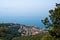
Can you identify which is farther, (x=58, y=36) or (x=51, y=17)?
(x=51, y=17)

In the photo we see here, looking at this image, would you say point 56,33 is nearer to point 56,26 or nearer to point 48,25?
point 56,26

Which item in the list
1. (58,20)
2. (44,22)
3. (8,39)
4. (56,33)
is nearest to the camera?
(56,33)

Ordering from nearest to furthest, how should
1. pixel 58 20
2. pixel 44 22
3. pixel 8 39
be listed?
pixel 58 20
pixel 44 22
pixel 8 39

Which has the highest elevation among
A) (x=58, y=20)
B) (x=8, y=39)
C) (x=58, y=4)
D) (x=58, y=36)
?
(x=58, y=4)

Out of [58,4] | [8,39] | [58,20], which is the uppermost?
[58,4]

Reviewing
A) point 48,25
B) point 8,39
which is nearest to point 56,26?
point 48,25

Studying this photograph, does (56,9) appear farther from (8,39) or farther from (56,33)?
(8,39)

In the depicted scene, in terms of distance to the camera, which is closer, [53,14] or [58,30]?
[58,30]

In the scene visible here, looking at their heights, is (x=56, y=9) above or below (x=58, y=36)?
above

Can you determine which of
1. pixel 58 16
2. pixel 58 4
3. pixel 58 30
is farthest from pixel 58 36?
pixel 58 4
